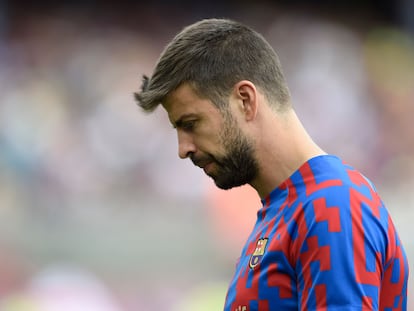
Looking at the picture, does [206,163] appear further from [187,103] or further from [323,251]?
[323,251]

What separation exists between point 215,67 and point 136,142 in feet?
11.7

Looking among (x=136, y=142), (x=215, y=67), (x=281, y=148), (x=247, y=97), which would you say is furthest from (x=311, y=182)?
(x=136, y=142)

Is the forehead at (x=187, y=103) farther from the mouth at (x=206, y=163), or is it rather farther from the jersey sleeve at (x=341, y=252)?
the jersey sleeve at (x=341, y=252)

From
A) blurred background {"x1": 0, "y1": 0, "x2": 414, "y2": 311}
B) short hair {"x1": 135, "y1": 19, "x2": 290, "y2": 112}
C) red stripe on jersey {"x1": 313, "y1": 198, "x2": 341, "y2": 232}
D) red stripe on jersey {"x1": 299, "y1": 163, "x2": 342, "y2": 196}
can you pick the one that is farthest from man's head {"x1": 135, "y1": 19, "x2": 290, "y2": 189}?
blurred background {"x1": 0, "y1": 0, "x2": 414, "y2": 311}

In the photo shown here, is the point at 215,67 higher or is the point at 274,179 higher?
the point at 215,67

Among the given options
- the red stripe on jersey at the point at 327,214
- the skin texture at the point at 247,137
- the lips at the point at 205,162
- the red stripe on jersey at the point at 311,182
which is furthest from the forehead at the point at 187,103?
the red stripe on jersey at the point at 327,214

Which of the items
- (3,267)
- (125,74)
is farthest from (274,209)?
(125,74)

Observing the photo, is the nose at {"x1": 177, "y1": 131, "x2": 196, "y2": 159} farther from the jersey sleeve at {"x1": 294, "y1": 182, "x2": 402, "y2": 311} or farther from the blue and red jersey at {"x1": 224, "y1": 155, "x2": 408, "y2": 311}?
the jersey sleeve at {"x1": 294, "y1": 182, "x2": 402, "y2": 311}

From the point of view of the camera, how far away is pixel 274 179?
172 cm

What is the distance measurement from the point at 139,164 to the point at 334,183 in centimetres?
375

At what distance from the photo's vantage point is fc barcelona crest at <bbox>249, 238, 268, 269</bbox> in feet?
5.40

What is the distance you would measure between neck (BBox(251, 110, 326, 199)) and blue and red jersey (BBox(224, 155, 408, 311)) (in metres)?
0.03

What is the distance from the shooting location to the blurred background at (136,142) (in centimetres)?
493

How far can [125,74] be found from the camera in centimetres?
535
